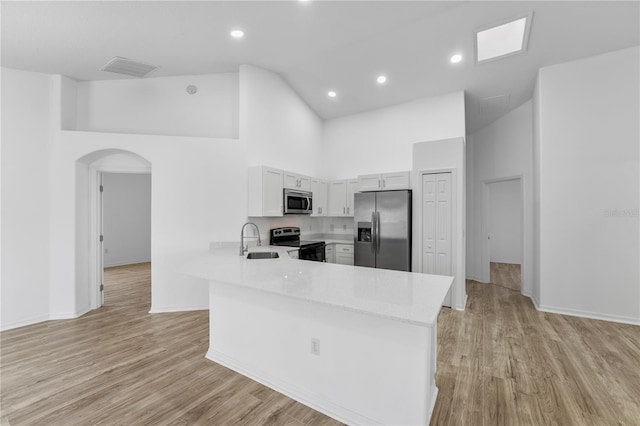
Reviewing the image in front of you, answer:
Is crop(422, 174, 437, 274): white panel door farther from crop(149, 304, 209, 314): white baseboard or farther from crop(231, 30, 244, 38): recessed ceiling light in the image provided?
crop(149, 304, 209, 314): white baseboard

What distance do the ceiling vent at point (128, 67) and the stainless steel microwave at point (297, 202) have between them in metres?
2.61

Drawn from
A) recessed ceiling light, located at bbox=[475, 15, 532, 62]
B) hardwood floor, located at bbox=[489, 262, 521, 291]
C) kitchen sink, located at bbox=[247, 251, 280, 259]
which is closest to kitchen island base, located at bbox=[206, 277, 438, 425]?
kitchen sink, located at bbox=[247, 251, 280, 259]

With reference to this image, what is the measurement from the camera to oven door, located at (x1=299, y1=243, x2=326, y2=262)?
4457 millimetres

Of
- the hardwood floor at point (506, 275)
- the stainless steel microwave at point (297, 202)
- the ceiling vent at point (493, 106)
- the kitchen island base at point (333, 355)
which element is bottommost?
the hardwood floor at point (506, 275)

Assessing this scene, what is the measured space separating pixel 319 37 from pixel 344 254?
368cm

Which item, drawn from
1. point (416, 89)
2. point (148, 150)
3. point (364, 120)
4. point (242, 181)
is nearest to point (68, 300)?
point (148, 150)

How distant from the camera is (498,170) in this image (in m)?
5.56

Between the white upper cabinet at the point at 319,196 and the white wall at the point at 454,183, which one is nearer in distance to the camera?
the white wall at the point at 454,183

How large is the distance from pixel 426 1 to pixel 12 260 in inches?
231

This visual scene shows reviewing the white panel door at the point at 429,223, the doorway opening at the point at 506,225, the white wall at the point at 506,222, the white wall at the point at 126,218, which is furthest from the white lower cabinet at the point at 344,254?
the white wall at the point at 126,218

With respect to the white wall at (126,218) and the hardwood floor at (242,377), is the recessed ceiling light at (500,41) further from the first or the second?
the white wall at (126,218)

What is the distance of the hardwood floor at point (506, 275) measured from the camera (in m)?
5.66

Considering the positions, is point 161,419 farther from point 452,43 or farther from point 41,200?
point 452,43

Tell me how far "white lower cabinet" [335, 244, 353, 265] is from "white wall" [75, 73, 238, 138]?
285 cm
